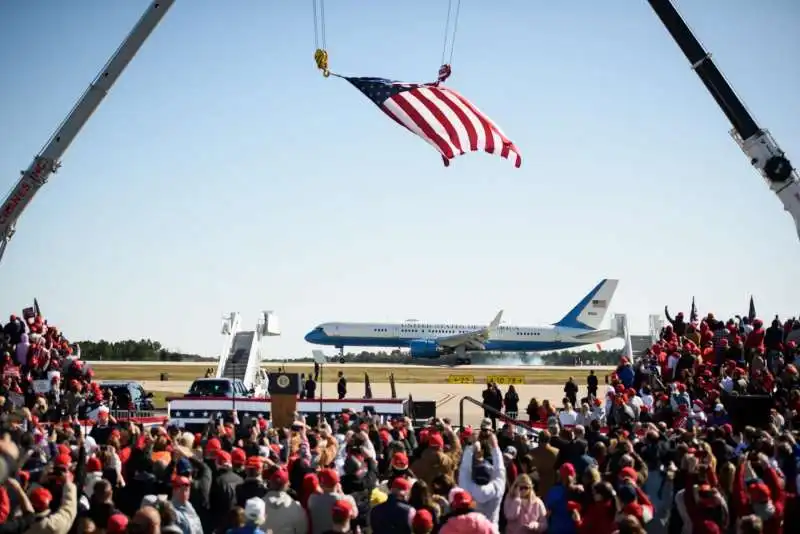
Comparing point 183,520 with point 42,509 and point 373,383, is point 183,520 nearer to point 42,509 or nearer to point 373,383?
point 42,509

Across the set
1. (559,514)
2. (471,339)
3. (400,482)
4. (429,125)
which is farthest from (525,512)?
(471,339)

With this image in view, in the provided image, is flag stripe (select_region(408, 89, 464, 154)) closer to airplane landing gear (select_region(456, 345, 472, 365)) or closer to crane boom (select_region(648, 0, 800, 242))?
crane boom (select_region(648, 0, 800, 242))

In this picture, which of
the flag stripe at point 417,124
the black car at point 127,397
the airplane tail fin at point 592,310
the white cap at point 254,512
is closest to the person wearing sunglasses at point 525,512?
the white cap at point 254,512

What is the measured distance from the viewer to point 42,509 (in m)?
8.11

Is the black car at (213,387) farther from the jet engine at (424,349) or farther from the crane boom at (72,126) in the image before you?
the jet engine at (424,349)

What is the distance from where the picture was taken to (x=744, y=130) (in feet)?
75.0

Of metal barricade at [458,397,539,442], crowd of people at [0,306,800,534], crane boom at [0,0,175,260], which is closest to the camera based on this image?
crowd of people at [0,306,800,534]

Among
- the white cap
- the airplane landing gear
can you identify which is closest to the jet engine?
the airplane landing gear

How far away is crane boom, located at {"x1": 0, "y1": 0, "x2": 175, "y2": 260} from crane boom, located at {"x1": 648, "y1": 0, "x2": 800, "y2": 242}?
13.4 m

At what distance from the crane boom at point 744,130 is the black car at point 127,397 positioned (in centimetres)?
1758

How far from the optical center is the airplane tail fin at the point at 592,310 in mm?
79562

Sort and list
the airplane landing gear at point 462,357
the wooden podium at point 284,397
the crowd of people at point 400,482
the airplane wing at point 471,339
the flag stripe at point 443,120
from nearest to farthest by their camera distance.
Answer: the crowd of people at point 400,482 < the wooden podium at point 284,397 < the flag stripe at point 443,120 < the airplane wing at point 471,339 < the airplane landing gear at point 462,357

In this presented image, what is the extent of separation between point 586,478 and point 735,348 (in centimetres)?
1679

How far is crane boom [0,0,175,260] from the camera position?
27.0m
